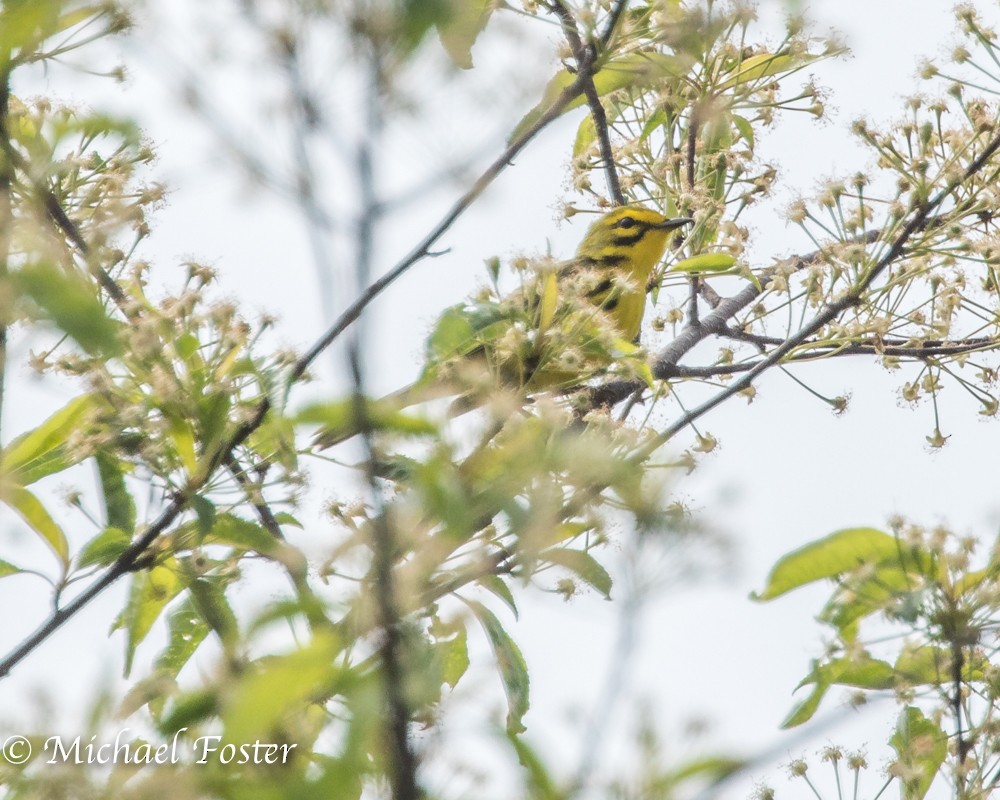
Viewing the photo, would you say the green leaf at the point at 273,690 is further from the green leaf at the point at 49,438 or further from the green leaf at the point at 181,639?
the green leaf at the point at 181,639

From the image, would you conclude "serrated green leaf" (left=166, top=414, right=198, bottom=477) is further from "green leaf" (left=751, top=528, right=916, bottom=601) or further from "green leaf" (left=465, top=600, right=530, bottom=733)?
"green leaf" (left=751, top=528, right=916, bottom=601)

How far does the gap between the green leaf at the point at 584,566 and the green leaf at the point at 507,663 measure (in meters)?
0.39

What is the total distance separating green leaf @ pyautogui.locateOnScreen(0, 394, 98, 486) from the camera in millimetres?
2855

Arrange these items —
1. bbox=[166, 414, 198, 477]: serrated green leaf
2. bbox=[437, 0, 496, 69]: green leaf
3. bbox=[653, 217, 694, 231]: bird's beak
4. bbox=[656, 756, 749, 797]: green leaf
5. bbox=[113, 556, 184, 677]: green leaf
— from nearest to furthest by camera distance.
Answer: bbox=[437, 0, 496, 69]: green leaf
bbox=[656, 756, 749, 797]: green leaf
bbox=[166, 414, 198, 477]: serrated green leaf
bbox=[113, 556, 184, 677]: green leaf
bbox=[653, 217, 694, 231]: bird's beak

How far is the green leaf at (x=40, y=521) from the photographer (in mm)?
2842

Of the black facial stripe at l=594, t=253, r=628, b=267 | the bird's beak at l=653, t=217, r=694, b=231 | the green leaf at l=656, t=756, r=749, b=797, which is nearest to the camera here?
the green leaf at l=656, t=756, r=749, b=797

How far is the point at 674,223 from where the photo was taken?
5.43 m

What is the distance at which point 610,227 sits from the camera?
697cm

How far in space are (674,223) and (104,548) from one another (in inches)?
128

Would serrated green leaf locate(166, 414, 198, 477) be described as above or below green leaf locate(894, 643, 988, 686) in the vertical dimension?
above

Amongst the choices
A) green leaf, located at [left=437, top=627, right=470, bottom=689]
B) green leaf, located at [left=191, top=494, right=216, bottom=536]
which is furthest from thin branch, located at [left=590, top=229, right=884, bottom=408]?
green leaf, located at [left=191, top=494, right=216, bottom=536]

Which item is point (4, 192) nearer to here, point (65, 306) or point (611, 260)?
point (65, 306)

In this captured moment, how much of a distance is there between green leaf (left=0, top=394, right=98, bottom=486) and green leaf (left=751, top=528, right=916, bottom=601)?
148 centimetres

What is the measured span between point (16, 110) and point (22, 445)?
95 cm
